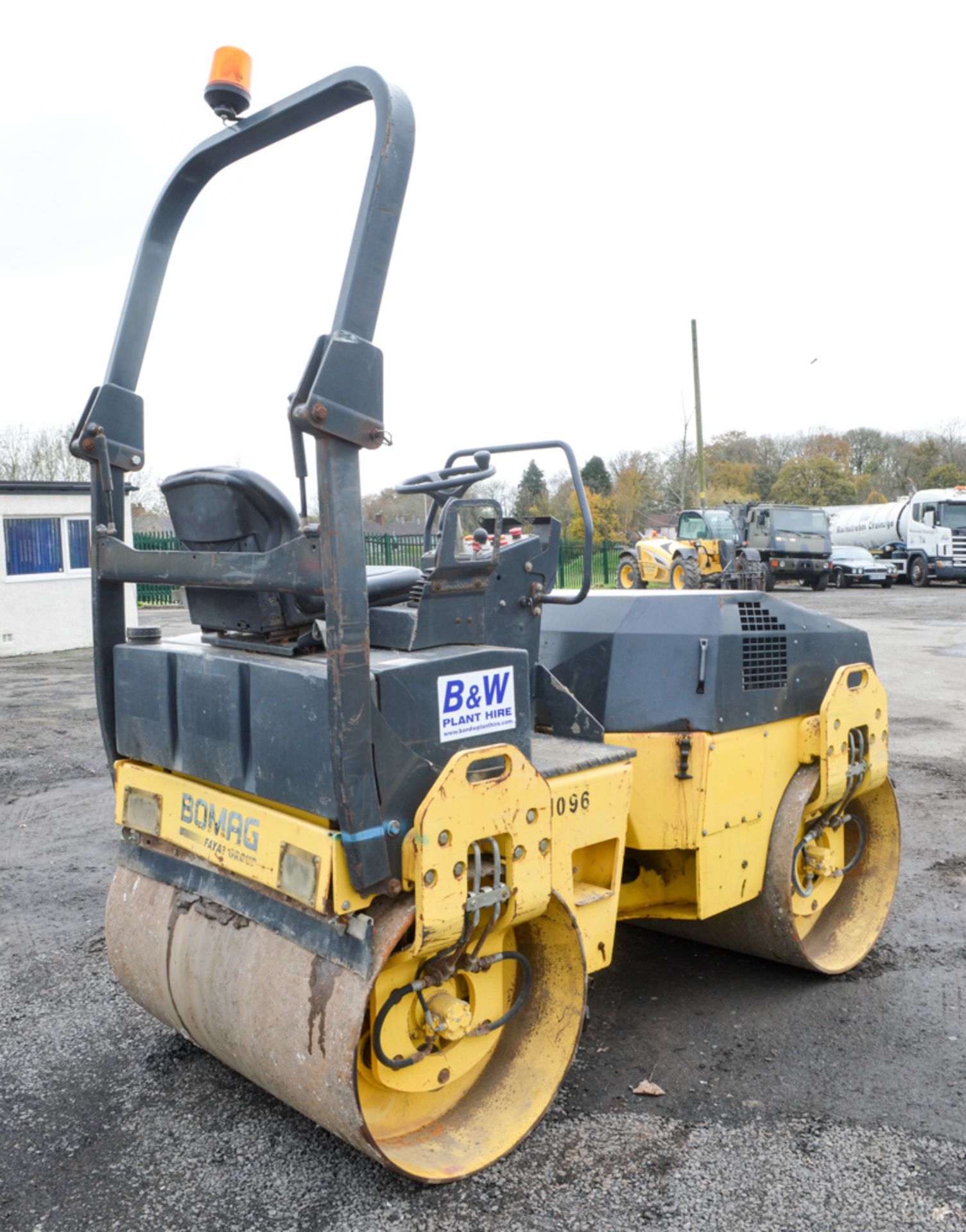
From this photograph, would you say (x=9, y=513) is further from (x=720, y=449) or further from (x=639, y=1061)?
(x=720, y=449)

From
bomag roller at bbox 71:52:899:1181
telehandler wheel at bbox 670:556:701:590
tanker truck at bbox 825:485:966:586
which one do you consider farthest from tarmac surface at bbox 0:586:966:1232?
tanker truck at bbox 825:485:966:586

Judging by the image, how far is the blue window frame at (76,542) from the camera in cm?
1703

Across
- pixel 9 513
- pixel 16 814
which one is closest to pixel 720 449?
pixel 9 513

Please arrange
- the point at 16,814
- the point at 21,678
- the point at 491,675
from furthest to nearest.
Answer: the point at 21,678, the point at 16,814, the point at 491,675

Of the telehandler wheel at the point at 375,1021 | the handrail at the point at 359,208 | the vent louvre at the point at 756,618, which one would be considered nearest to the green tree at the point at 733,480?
the vent louvre at the point at 756,618

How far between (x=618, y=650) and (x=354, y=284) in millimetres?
1817

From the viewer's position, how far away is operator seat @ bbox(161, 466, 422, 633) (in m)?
2.73

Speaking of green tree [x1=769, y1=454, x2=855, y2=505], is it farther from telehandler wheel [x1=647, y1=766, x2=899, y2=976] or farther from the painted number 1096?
the painted number 1096

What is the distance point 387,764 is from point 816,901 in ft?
7.66

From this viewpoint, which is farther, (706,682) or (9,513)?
(9,513)

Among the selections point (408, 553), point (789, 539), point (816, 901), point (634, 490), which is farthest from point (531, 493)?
point (816, 901)

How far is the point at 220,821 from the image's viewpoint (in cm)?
293

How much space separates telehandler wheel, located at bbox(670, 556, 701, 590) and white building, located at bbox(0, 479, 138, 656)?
11.3 m

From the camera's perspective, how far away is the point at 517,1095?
3.00 metres
